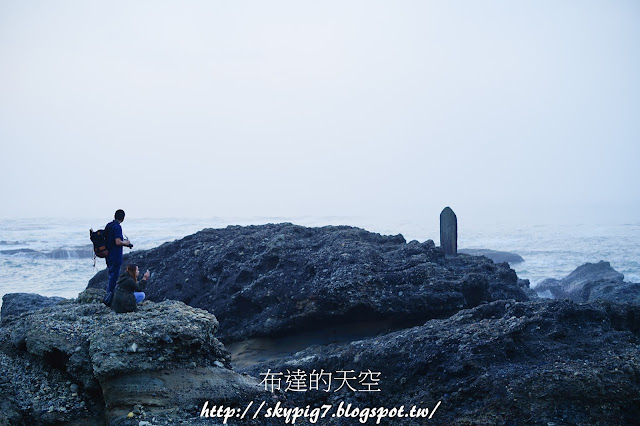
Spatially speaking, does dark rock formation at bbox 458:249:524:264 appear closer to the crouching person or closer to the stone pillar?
the stone pillar

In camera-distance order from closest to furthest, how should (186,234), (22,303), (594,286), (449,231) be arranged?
1. (22,303)
2. (449,231)
3. (594,286)
4. (186,234)

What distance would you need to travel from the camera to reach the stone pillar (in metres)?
12.6

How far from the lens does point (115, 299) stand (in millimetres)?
6434

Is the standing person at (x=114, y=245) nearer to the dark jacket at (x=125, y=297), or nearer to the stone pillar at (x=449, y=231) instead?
the dark jacket at (x=125, y=297)

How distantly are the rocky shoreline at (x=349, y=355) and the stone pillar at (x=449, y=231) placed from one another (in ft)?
12.9

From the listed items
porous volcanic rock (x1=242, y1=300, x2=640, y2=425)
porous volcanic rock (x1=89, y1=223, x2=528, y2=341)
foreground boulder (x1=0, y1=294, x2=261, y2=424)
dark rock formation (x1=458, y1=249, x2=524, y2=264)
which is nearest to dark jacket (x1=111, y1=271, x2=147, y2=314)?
foreground boulder (x1=0, y1=294, x2=261, y2=424)

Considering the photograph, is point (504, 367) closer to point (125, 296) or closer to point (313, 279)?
point (313, 279)

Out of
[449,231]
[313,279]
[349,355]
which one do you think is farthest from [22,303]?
[449,231]

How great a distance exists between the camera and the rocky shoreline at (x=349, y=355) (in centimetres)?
478

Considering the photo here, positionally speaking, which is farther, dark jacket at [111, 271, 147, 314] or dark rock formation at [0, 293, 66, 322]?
dark rock formation at [0, 293, 66, 322]

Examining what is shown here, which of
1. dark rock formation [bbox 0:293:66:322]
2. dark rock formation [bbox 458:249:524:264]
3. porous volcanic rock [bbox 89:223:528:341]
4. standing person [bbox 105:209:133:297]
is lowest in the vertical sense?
dark rock formation [bbox 458:249:524:264]

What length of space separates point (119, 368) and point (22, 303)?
674cm

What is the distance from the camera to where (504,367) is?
5230 mm

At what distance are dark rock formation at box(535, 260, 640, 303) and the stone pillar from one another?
3.29 metres
